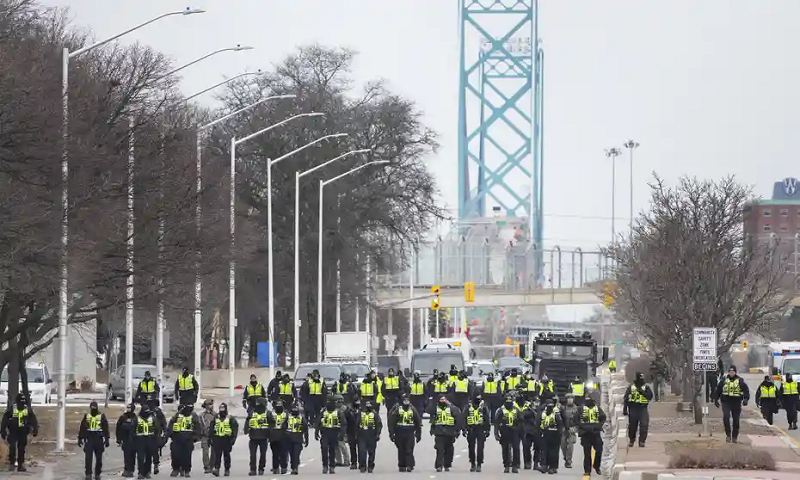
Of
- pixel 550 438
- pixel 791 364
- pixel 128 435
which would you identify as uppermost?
pixel 791 364

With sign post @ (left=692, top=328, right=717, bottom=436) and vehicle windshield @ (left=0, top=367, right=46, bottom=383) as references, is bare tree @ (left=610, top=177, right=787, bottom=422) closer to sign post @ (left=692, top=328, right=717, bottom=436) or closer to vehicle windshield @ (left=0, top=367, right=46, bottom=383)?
sign post @ (left=692, top=328, right=717, bottom=436)

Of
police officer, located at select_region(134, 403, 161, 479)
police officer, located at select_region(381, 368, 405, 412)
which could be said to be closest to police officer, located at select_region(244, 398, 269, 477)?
police officer, located at select_region(134, 403, 161, 479)

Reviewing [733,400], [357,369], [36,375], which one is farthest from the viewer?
[357,369]

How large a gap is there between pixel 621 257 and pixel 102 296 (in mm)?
28597

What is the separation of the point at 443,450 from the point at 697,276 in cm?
1140

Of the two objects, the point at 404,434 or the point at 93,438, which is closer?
the point at 93,438

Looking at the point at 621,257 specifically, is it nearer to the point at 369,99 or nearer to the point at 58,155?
the point at 369,99

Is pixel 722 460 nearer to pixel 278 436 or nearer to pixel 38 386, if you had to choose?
pixel 278 436

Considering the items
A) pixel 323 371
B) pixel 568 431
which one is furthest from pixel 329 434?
pixel 323 371

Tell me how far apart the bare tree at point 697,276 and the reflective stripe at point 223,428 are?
516 inches

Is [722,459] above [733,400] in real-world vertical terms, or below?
below

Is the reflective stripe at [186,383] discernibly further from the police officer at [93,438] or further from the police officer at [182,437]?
the police officer at [93,438]

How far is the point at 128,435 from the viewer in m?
29.0

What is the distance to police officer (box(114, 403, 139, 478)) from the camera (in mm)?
28891
